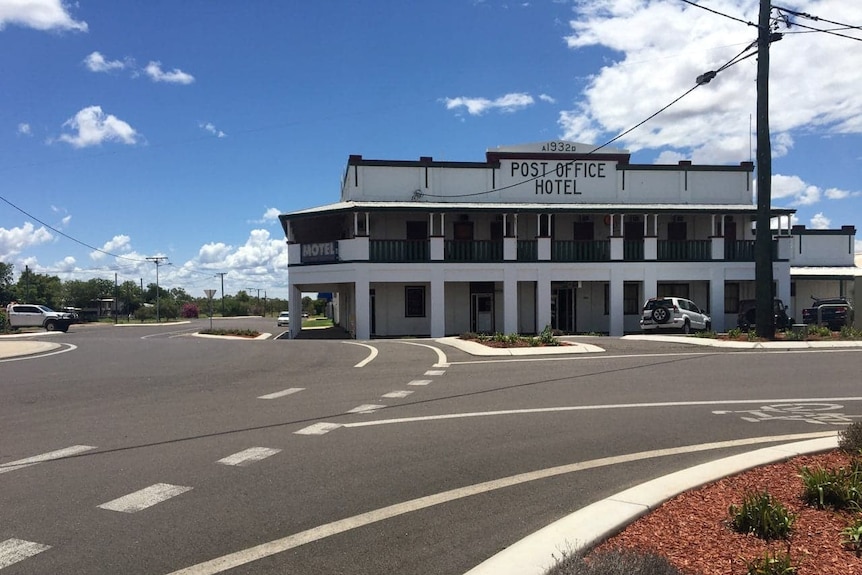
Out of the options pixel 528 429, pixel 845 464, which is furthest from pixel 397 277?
pixel 845 464

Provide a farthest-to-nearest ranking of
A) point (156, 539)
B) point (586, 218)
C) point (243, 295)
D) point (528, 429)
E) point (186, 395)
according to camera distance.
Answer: point (243, 295) → point (586, 218) → point (186, 395) → point (528, 429) → point (156, 539)

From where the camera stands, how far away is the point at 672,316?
26672 millimetres

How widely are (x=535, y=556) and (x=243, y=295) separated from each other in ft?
402

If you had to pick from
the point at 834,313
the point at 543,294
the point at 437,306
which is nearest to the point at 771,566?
the point at 437,306

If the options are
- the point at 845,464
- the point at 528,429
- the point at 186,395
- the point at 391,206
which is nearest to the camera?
the point at 845,464

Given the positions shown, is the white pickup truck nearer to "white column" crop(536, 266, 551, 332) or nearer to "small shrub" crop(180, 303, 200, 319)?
"white column" crop(536, 266, 551, 332)

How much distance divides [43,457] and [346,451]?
343 cm

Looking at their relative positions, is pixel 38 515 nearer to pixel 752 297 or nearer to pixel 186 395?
pixel 186 395

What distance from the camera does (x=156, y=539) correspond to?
467 centimetres

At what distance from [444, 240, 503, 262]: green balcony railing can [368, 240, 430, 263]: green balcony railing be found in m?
1.14

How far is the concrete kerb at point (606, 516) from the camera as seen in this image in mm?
3957

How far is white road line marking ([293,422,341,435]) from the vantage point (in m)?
8.35

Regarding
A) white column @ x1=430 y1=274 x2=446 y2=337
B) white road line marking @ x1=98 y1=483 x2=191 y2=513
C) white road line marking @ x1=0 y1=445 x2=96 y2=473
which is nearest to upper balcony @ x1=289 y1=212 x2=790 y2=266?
white column @ x1=430 y1=274 x2=446 y2=337

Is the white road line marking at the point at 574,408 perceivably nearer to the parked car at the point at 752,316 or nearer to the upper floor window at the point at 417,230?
the parked car at the point at 752,316
